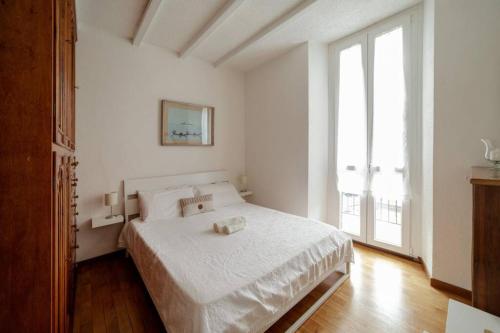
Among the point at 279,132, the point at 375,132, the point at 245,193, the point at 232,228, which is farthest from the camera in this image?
the point at 245,193

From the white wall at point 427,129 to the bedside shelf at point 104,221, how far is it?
3.34 meters

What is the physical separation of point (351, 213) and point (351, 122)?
129cm

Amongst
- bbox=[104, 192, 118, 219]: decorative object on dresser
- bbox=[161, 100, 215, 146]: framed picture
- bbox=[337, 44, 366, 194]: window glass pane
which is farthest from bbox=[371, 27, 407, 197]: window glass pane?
bbox=[104, 192, 118, 219]: decorative object on dresser

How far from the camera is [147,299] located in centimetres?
180

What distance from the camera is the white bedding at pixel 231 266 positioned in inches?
43.6

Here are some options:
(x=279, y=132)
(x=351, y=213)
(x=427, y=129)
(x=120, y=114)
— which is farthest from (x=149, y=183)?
(x=427, y=129)

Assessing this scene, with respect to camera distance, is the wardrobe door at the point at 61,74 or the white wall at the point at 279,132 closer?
the wardrobe door at the point at 61,74

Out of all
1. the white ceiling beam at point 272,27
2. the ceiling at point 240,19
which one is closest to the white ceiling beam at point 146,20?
the ceiling at point 240,19

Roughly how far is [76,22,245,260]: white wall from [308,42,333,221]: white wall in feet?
5.38

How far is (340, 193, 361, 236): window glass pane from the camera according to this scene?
2.81 m

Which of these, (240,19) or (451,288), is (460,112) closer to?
(451,288)

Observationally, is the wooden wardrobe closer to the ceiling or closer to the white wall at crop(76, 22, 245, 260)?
the ceiling

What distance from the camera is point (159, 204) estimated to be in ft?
8.07

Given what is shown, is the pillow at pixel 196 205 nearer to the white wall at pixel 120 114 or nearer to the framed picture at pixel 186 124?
the white wall at pixel 120 114
